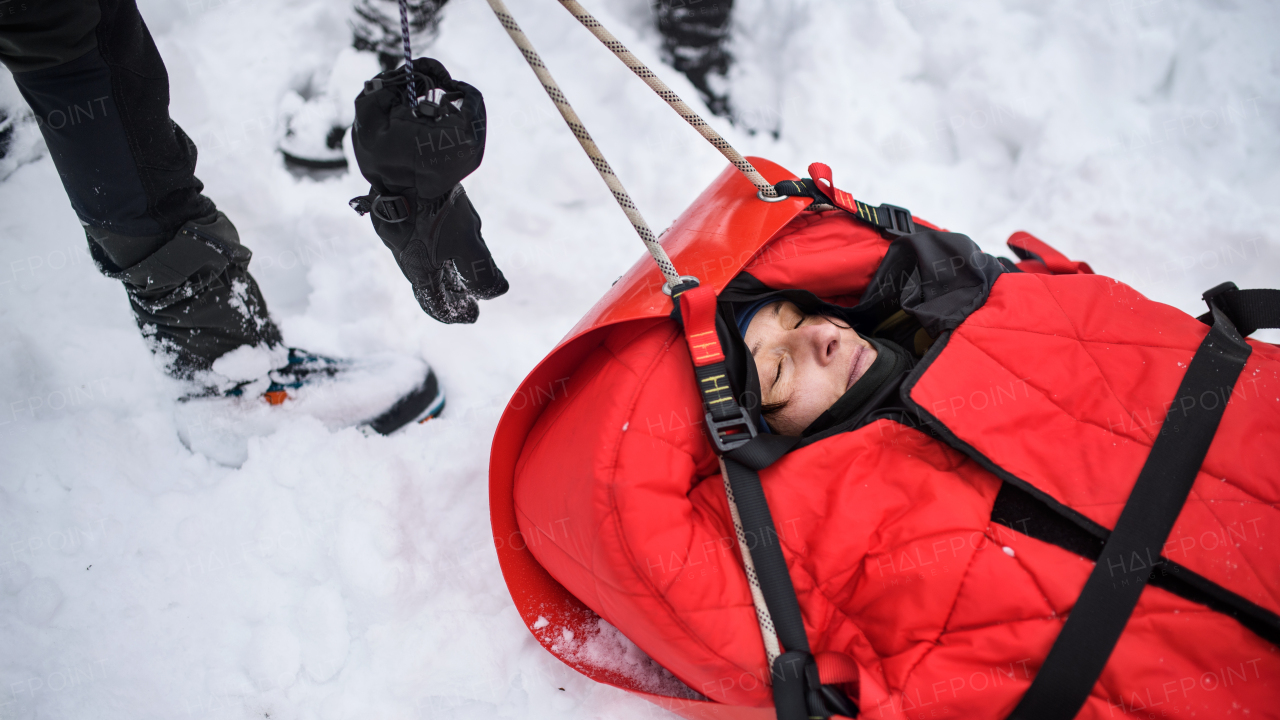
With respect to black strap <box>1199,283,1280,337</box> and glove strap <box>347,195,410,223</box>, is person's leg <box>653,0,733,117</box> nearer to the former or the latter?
glove strap <box>347,195,410,223</box>

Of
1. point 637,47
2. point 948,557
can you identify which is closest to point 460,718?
point 948,557

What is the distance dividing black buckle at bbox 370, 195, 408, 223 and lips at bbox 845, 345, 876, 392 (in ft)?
3.21

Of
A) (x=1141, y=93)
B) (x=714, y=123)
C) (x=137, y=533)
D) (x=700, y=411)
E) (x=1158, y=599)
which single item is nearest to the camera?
(x=1158, y=599)

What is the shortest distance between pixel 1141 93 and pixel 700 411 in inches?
84.6

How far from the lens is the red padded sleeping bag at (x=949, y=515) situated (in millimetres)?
1027

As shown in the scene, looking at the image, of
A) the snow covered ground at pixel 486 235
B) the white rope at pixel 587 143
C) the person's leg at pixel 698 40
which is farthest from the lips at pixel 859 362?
the person's leg at pixel 698 40

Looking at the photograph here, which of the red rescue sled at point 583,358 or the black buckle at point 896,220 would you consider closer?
the red rescue sled at point 583,358

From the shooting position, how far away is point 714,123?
240 centimetres

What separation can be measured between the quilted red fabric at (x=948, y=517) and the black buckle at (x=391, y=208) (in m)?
0.49

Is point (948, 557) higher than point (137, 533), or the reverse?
point (948, 557)

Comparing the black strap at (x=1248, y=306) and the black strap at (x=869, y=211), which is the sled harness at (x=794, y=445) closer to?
the black strap at (x=1248, y=306)

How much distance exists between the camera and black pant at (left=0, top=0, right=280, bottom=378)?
1.15 meters

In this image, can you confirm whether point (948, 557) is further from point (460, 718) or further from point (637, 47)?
point (637, 47)

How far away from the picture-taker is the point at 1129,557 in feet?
3.41
